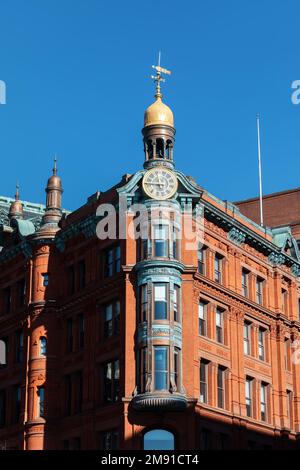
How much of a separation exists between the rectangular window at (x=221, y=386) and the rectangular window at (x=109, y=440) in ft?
25.0

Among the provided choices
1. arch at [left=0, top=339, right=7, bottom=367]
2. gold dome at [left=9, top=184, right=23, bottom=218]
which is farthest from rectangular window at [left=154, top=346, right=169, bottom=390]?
gold dome at [left=9, top=184, right=23, bottom=218]

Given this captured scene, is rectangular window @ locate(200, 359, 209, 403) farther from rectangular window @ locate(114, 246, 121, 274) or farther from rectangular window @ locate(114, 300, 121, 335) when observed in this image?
rectangular window @ locate(114, 246, 121, 274)

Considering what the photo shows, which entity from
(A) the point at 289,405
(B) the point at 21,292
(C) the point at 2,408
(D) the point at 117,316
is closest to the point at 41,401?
(C) the point at 2,408

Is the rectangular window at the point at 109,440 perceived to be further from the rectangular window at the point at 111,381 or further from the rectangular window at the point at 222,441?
the rectangular window at the point at 222,441

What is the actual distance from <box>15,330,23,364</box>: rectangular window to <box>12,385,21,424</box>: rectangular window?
73.5 inches


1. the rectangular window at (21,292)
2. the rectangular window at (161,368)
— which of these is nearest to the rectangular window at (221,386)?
the rectangular window at (161,368)

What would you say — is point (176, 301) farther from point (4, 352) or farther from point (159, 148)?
point (4, 352)

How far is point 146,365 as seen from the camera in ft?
237

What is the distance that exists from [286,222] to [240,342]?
91.8ft

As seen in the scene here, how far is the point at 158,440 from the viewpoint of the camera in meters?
71.9

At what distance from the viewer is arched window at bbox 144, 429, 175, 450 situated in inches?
2825
